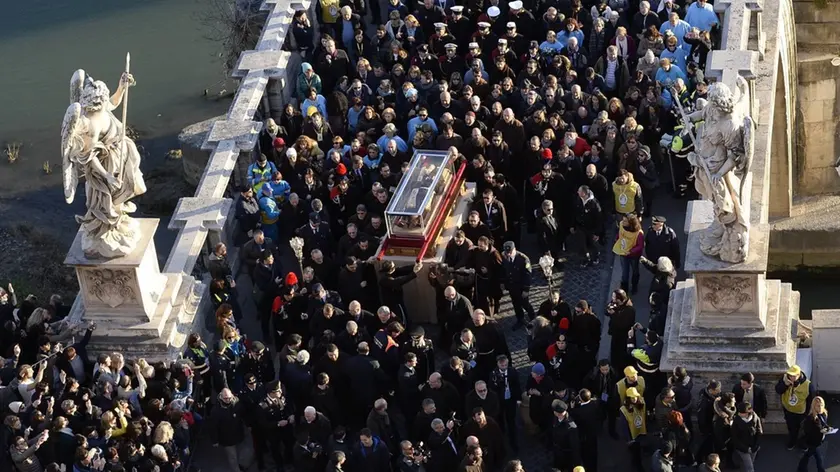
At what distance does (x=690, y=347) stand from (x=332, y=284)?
17.8 ft

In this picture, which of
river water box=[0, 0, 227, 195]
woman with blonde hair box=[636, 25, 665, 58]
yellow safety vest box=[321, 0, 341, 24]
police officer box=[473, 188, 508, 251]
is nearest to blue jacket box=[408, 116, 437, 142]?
police officer box=[473, 188, 508, 251]

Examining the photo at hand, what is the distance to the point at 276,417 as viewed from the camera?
23719 millimetres

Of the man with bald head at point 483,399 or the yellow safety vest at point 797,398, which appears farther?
the man with bald head at point 483,399

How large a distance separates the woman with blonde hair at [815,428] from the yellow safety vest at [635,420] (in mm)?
1923

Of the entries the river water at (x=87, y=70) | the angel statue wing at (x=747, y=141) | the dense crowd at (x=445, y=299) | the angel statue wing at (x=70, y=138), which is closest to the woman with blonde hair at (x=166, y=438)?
the dense crowd at (x=445, y=299)

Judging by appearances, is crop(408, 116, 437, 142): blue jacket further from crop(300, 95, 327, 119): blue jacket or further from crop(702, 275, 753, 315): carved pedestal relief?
crop(702, 275, 753, 315): carved pedestal relief

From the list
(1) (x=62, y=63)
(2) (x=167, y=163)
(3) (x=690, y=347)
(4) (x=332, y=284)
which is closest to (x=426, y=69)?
(4) (x=332, y=284)

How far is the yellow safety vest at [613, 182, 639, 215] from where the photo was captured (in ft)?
88.0

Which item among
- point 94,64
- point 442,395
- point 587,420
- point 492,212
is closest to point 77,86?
point 442,395

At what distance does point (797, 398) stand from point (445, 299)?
16.3 feet

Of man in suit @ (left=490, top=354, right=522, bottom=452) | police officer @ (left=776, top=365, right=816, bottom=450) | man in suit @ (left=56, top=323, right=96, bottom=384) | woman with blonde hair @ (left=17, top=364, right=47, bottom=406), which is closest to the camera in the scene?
police officer @ (left=776, top=365, right=816, bottom=450)

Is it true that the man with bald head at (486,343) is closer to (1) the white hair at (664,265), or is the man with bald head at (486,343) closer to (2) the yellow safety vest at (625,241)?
(1) the white hair at (664,265)

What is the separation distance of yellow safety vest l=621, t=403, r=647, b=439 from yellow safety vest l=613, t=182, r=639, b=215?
14.4ft

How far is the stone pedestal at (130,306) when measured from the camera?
24.8 meters
